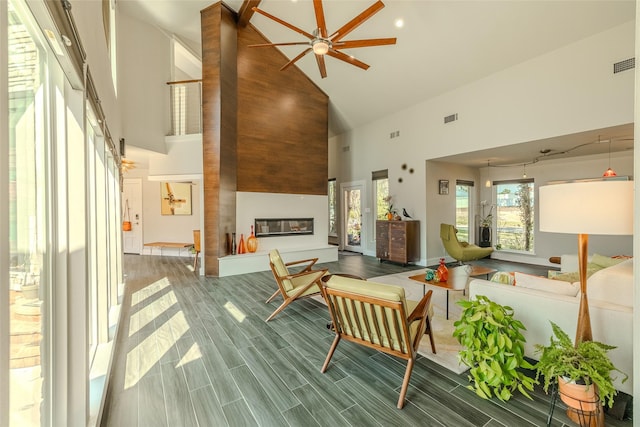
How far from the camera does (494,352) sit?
1.92 metres

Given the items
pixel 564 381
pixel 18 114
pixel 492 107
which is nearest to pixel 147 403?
pixel 18 114

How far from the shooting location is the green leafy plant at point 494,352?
1920 millimetres

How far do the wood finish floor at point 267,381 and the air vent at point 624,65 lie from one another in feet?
14.9

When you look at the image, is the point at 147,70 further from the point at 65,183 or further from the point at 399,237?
the point at 399,237

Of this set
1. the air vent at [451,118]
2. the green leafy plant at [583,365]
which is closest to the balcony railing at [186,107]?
the air vent at [451,118]

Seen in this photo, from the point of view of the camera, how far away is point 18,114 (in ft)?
3.39

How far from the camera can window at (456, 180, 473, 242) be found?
7364 millimetres

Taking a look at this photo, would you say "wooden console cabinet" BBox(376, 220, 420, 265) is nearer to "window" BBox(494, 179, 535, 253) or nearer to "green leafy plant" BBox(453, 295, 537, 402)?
"window" BBox(494, 179, 535, 253)

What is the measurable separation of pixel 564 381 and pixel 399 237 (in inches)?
196

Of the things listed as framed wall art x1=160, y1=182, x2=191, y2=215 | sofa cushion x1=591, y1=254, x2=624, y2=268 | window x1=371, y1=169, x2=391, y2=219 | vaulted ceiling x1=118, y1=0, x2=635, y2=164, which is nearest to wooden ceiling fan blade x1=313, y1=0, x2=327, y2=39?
vaulted ceiling x1=118, y1=0, x2=635, y2=164

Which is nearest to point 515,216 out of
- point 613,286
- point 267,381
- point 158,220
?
point 613,286

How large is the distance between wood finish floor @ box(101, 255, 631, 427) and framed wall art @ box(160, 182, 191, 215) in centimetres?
513

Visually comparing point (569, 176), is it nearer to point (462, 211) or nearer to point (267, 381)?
point (462, 211)

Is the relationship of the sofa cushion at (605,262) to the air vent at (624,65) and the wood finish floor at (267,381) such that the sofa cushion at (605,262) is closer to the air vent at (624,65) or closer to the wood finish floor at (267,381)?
the wood finish floor at (267,381)
